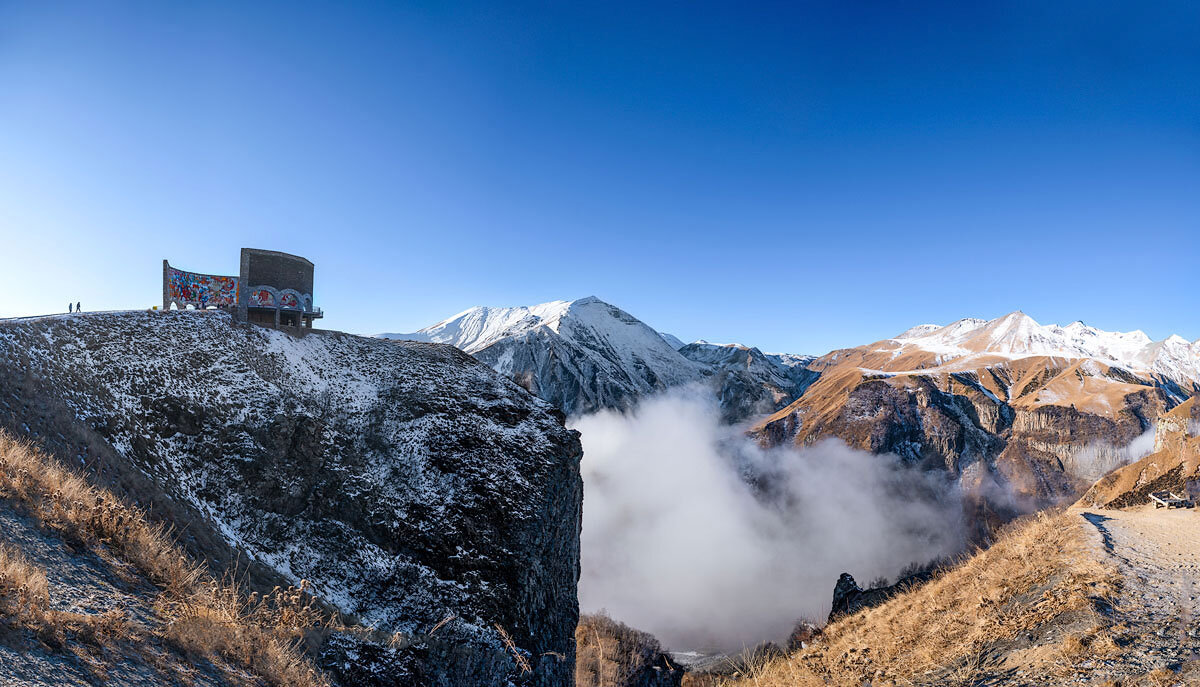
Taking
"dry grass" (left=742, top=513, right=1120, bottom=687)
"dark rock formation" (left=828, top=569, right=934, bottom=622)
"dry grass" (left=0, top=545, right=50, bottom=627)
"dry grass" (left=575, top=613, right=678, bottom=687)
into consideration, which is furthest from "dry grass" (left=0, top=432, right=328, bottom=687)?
"dry grass" (left=575, top=613, right=678, bottom=687)

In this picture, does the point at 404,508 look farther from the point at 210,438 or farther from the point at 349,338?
the point at 349,338

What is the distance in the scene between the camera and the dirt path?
7262 millimetres

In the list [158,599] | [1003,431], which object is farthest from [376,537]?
[1003,431]

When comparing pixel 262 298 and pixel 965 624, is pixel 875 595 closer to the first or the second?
pixel 965 624

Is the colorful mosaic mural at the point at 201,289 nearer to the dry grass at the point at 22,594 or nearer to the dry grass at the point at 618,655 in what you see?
the dry grass at the point at 22,594

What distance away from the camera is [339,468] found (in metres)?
24.9

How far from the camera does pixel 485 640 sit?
65.6 ft

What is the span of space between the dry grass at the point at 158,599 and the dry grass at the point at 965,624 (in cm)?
801

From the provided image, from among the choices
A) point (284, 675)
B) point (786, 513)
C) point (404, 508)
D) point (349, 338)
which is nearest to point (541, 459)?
point (404, 508)

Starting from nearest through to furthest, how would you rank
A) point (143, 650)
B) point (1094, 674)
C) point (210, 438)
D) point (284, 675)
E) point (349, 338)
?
point (143, 650) < point (284, 675) < point (1094, 674) < point (210, 438) < point (349, 338)

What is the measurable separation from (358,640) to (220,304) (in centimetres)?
3022

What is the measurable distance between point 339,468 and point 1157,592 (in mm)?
29307

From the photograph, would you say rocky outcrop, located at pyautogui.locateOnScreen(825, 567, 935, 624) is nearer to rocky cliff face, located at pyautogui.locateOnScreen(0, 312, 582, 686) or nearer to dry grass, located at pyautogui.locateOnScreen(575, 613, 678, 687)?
rocky cliff face, located at pyautogui.locateOnScreen(0, 312, 582, 686)

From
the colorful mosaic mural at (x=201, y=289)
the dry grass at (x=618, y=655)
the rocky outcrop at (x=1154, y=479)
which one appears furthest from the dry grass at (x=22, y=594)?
the dry grass at (x=618, y=655)
